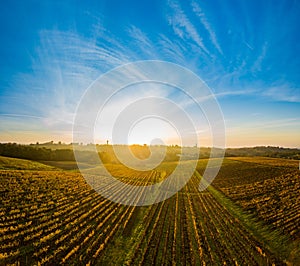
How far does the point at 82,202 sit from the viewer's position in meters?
24.6

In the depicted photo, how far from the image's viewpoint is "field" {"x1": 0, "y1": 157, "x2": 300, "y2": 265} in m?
12.8

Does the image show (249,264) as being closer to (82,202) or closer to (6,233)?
(6,233)

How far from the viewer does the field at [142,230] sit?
12811 millimetres

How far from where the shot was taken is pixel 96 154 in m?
96.6

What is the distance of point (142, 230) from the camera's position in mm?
17188

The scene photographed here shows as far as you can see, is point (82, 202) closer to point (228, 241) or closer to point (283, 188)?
point (228, 241)

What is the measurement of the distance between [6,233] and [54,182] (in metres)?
20.6

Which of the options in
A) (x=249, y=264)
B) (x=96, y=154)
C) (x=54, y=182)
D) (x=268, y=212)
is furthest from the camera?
(x=96, y=154)

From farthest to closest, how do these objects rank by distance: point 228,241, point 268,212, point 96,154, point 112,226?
point 96,154
point 268,212
point 112,226
point 228,241

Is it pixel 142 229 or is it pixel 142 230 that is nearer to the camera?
pixel 142 230

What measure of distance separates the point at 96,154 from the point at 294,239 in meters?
86.7

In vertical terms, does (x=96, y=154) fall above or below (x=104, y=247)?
above

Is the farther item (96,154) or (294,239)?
(96,154)

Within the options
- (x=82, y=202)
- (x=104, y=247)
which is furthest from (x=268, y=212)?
(x=82, y=202)
